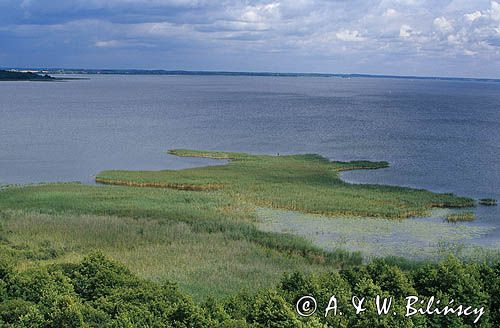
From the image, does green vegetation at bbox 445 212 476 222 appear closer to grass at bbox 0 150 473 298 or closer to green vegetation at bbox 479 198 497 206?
grass at bbox 0 150 473 298

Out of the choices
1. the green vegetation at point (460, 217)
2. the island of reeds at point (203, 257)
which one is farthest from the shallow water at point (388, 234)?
the island of reeds at point (203, 257)

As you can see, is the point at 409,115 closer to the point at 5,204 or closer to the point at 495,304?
the point at 5,204

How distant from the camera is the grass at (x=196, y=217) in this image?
31.9m

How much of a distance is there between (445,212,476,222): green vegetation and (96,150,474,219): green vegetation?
2281 mm

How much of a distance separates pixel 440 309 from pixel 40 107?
146070 millimetres

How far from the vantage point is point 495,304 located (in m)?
20.6

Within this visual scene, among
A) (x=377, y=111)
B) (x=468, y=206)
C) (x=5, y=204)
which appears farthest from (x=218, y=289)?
(x=377, y=111)

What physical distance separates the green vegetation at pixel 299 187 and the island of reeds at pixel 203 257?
17cm

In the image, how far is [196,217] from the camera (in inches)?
1650

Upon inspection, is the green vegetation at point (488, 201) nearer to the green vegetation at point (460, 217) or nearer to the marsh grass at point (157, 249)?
the green vegetation at point (460, 217)

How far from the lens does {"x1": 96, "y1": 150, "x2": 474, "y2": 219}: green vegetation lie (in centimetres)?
4684
